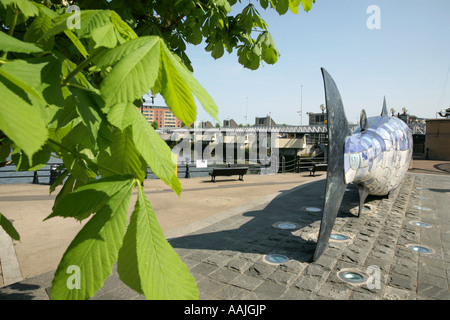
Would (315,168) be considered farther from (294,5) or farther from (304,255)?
(294,5)

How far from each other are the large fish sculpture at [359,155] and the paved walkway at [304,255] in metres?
0.87

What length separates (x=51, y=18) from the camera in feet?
4.68

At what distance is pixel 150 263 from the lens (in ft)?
2.67

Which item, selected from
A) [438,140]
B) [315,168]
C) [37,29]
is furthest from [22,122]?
[438,140]

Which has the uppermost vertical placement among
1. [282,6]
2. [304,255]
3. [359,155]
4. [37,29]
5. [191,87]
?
[282,6]

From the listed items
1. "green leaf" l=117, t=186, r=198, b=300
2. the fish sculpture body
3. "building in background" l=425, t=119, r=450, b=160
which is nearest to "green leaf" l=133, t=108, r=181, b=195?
"green leaf" l=117, t=186, r=198, b=300

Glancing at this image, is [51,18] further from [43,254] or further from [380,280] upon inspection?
[43,254]

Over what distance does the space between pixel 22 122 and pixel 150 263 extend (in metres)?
0.47

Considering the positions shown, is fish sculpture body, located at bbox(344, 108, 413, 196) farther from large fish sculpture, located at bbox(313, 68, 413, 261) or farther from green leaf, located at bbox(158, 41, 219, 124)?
green leaf, located at bbox(158, 41, 219, 124)

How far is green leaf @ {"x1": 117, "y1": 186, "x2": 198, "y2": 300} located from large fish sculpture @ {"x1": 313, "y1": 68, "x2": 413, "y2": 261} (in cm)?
544

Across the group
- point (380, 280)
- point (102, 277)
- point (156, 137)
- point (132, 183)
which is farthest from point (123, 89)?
point (380, 280)

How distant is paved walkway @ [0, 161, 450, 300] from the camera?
5031 mm

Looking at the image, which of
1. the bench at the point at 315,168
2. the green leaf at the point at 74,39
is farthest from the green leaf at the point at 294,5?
the bench at the point at 315,168

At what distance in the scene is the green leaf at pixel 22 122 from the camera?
2.09 feet
